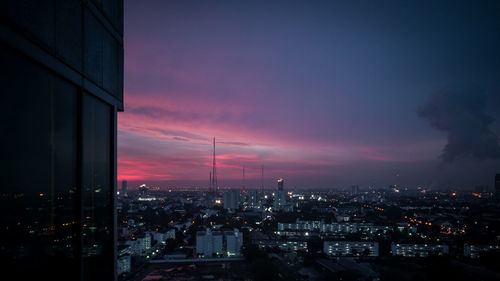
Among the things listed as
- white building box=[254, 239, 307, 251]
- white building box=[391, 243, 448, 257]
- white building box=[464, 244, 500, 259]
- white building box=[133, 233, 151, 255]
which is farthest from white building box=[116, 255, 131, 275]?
white building box=[464, 244, 500, 259]

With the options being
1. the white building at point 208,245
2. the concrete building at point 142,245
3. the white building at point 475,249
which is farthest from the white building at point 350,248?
the concrete building at point 142,245

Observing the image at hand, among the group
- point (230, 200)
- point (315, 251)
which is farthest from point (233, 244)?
point (230, 200)

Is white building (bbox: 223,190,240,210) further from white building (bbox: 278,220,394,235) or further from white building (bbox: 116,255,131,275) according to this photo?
white building (bbox: 116,255,131,275)

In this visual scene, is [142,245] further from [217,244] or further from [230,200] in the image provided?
[230,200]

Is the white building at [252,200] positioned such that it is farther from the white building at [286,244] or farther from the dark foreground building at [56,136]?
the dark foreground building at [56,136]

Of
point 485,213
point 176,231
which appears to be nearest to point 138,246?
point 176,231

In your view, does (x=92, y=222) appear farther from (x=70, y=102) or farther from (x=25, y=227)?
(x=70, y=102)
